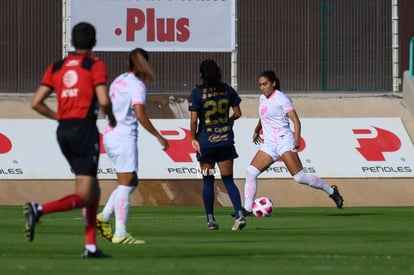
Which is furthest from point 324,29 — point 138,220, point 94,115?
point 94,115

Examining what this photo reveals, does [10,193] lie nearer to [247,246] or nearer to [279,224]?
[279,224]

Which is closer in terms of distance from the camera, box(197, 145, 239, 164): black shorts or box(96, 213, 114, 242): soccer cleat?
box(96, 213, 114, 242): soccer cleat

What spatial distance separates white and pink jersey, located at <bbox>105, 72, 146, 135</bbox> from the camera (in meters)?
13.1

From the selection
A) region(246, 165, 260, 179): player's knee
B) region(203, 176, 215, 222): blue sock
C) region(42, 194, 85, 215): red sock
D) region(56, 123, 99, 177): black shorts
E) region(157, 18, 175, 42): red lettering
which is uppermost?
region(56, 123, 99, 177): black shorts

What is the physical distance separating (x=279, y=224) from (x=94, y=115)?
21.0 ft

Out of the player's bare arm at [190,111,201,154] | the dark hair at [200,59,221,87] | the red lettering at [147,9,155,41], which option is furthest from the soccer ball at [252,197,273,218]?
the red lettering at [147,9,155,41]

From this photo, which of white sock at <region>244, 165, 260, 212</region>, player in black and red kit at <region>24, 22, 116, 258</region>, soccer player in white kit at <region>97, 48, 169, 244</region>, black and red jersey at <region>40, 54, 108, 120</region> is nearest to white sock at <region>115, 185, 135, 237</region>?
soccer player in white kit at <region>97, 48, 169, 244</region>

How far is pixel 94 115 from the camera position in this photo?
1120 centimetres

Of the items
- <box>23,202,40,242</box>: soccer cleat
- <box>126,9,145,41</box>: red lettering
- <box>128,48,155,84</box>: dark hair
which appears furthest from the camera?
<box>126,9,145,41</box>: red lettering

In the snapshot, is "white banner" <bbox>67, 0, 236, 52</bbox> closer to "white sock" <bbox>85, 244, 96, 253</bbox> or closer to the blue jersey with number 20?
the blue jersey with number 20

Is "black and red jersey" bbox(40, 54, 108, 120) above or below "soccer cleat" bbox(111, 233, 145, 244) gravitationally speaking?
above

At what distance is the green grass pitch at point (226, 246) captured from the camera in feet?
34.2

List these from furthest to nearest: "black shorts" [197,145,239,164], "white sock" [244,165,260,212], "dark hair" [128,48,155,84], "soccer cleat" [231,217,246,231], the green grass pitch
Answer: "white sock" [244,165,260,212] → "black shorts" [197,145,239,164] → "soccer cleat" [231,217,246,231] → "dark hair" [128,48,155,84] → the green grass pitch

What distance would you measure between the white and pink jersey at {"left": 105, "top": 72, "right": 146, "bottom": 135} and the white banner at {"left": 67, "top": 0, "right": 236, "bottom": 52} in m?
11.7
